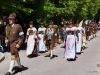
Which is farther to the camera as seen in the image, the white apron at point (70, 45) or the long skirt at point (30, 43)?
the long skirt at point (30, 43)

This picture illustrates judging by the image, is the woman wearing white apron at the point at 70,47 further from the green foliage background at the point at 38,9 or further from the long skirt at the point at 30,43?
the green foliage background at the point at 38,9

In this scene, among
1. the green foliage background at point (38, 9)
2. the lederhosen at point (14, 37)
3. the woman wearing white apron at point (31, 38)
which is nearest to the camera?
the lederhosen at point (14, 37)

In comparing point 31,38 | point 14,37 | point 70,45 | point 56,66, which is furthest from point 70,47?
point 14,37

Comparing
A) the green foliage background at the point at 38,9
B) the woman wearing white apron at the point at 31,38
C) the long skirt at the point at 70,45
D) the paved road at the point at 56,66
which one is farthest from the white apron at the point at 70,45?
the green foliage background at the point at 38,9

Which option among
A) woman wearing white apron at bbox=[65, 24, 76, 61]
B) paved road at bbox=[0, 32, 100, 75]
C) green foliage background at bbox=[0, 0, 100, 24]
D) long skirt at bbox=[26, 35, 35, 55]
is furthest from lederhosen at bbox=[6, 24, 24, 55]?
green foliage background at bbox=[0, 0, 100, 24]

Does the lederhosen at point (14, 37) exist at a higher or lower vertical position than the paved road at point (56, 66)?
higher

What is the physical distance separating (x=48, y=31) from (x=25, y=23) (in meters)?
7.04

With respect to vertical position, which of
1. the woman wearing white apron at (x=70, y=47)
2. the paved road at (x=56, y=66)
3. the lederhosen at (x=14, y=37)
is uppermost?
the lederhosen at (x=14, y=37)

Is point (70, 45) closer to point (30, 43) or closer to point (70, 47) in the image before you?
point (70, 47)

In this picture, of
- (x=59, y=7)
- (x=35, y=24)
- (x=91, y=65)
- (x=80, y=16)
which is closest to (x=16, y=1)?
(x=35, y=24)

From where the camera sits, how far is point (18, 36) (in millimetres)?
13578

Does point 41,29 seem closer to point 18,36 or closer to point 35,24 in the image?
A: point 35,24

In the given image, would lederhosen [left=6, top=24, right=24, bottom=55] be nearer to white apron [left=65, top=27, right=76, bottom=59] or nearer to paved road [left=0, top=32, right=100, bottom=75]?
paved road [left=0, top=32, right=100, bottom=75]

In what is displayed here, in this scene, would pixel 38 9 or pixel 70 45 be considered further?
pixel 38 9
